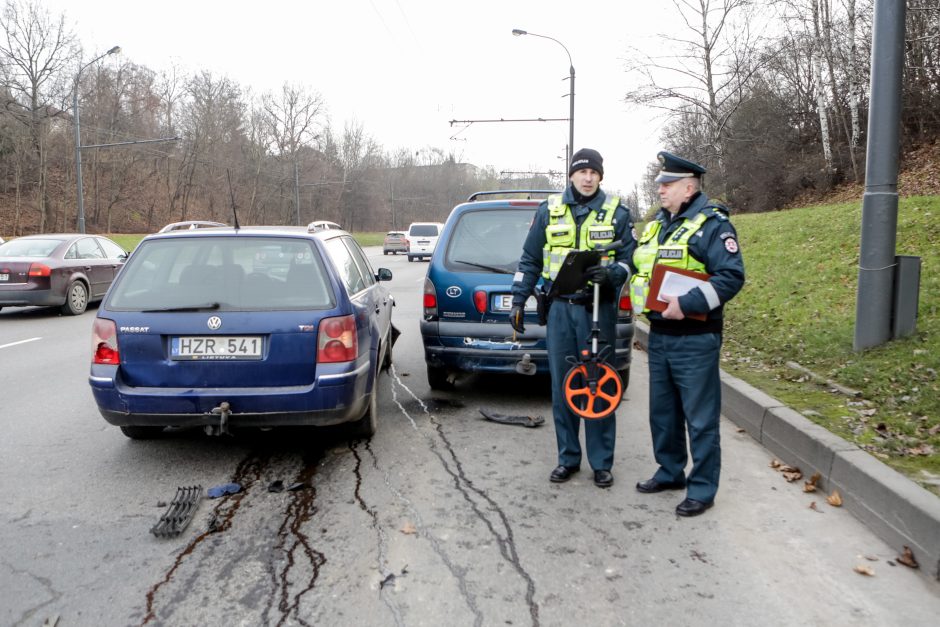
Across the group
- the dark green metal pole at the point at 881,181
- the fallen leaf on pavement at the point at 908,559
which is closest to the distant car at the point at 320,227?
the fallen leaf on pavement at the point at 908,559

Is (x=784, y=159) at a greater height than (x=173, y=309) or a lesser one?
greater

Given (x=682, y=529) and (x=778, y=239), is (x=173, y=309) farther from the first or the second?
(x=778, y=239)

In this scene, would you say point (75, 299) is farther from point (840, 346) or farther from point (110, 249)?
point (840, 346)

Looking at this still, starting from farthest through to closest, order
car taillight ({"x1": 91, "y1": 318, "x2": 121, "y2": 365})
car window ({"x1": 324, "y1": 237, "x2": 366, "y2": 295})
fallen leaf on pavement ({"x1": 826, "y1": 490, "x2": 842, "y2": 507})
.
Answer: car window ({"x1": 324, "y1": 237, "x2": 366, "y2": 295}) < car taillight ({"x1": 91, "y1": 318, "x2": 121, "y2": 365}) < fallen leaf on pavement ({"x1": 826, "y1": 490, "x2": 842, "y2": 507})

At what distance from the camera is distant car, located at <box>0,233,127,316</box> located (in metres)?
12.6

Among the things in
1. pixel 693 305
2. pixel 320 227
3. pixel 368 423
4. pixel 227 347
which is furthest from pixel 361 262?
pixel 693 305

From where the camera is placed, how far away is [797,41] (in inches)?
1048

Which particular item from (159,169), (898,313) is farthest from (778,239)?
(159,169)

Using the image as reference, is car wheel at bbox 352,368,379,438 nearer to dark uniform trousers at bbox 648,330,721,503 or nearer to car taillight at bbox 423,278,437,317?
car taillight at bbox 423,278,437,317

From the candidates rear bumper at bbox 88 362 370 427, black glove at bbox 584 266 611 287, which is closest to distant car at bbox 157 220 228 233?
rear bumper at bbox 88 362 370 427

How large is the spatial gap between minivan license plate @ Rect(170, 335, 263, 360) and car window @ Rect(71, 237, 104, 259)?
35.1 feet

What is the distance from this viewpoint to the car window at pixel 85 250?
44.7ft

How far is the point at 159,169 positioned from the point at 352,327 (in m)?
63.3

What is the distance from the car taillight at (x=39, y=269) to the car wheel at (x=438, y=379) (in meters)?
9.19
